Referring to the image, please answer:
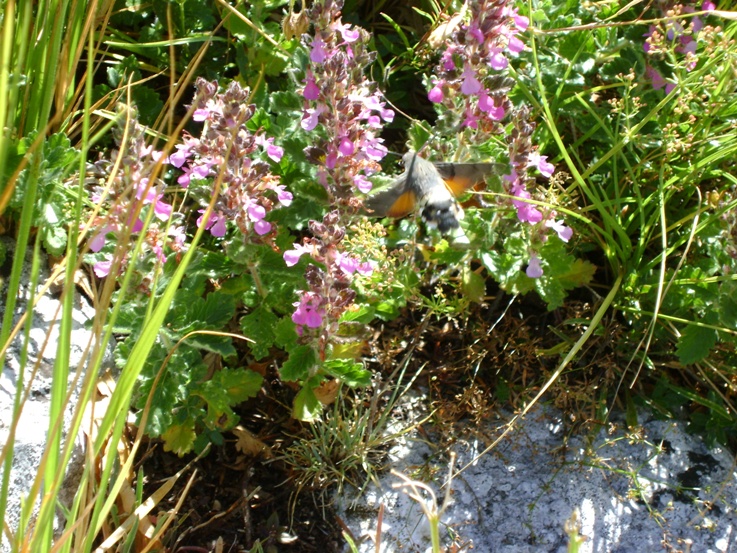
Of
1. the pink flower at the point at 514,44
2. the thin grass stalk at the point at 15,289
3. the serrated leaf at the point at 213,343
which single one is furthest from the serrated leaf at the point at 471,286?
the thin grass stalk at the point at 15,289

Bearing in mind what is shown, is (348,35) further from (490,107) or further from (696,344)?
(696,344)

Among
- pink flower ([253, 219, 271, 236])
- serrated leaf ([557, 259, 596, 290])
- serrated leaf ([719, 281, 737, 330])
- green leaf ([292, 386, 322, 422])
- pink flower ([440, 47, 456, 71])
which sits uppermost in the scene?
pink flower ([440, 47, 456, 71])

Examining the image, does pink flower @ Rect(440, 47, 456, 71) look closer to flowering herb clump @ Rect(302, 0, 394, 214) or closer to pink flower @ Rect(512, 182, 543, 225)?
flowering herb clump @ Rect(302, 0, 394, 214)

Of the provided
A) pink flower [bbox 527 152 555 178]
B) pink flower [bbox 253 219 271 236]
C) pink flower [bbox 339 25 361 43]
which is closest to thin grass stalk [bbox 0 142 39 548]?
pink flower [bbox 253 219 271 236]

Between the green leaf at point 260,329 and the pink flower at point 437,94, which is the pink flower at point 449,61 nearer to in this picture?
the pink flower at point 437,94

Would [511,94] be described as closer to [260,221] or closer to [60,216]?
[260,221]

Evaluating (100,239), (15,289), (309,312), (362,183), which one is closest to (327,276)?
(309,312)

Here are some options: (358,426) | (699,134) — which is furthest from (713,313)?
(358,426)
